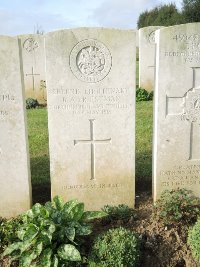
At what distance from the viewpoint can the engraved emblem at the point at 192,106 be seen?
4.47 m

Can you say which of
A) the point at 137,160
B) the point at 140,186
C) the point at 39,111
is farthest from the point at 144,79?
the point at 140,186

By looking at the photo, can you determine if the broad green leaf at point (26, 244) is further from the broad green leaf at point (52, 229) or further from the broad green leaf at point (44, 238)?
the broad green leaf at point (52, 229)

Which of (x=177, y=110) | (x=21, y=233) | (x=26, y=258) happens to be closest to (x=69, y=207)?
(x=21, y=233)

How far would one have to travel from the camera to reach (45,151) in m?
7.00

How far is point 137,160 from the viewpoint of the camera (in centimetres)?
636

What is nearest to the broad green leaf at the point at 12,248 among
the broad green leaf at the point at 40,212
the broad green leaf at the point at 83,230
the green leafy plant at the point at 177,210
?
the broad green leaf at the point at 40,212

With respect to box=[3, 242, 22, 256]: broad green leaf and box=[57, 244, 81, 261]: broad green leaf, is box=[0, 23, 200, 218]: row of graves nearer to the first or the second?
box=[3, 242, 22, 256]: broad green leaf

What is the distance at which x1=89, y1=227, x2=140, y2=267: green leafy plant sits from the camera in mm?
3447

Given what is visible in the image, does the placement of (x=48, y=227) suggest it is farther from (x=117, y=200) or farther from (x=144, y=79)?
(x=144, y=79)

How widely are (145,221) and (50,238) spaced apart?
4.25 feet

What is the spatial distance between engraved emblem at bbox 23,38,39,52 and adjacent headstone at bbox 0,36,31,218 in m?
7.91

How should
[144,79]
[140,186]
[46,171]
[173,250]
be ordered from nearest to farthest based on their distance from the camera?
1. [173,250]
2. [140,186]
3. [46,171]
4. [144,79]

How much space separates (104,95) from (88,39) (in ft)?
2.28

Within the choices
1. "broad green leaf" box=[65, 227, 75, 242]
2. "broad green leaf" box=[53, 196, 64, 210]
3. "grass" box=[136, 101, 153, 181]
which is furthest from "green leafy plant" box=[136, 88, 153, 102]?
"broad green leaf" box=[65, 227, 75, 242]
